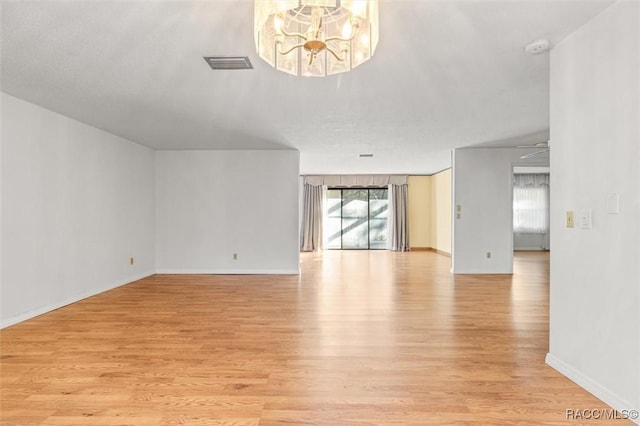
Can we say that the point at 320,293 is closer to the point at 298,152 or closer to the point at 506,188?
the point at 298,152

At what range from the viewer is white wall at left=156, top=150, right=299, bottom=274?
6.29 metres

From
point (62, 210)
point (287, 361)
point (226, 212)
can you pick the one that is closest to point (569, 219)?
point (287, 361)

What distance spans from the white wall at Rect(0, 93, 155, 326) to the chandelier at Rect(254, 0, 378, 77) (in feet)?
10.3

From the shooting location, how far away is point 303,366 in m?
2.45

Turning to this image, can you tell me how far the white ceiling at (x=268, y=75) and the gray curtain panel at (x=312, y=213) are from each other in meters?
4.96

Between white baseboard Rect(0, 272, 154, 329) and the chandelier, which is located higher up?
the chandelier

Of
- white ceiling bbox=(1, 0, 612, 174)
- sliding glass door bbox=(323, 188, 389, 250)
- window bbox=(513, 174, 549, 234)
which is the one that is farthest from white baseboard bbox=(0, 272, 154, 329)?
window bbox=(513, 174, 549, 234)

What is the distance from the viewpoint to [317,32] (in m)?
1.60

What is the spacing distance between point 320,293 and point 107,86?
3311 millimetres

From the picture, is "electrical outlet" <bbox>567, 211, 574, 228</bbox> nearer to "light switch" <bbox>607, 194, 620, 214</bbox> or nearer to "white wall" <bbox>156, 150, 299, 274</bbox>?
"light switch" <bbox>607, 194, 620, 214</bbox>

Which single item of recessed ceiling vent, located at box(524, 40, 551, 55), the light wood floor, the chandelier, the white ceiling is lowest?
the light wood floor

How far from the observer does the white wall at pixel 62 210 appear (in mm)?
3438

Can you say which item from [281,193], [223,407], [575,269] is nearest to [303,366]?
[223,407]

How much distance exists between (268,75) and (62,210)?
3.04 m
